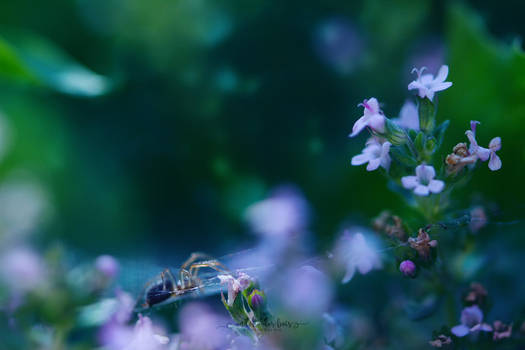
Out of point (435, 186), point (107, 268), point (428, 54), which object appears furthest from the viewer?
point (428, 54)

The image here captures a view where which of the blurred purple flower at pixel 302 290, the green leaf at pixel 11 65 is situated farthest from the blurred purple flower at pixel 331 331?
the green leaf at pixel 11 65

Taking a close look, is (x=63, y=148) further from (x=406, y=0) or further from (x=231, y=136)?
(x=406, y=0)

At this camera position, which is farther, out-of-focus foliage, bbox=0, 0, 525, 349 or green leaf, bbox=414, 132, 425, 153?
out-of-focus foliage, bbox=0, 0, 525, 349

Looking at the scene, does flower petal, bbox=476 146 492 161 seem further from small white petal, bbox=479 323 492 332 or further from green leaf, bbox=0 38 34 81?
green leaf, bbox=0 38 34 81

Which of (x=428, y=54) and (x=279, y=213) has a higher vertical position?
(x=428, y=54)

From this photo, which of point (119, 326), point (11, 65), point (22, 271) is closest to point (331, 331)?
point (119, 326)

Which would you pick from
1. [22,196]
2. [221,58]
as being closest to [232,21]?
[221,58]

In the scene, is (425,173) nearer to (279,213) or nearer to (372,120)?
(372,120)

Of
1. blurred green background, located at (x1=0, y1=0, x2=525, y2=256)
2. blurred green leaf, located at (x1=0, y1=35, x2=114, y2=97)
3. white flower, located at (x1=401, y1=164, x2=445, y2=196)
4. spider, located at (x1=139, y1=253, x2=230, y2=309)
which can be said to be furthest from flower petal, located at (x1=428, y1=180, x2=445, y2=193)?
blurred green leaf, located at (x1=0, y1=35, x2=114, y2=97)

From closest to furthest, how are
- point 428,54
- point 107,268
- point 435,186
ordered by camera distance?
point 435,186 → point 107,268 → point 428,54
